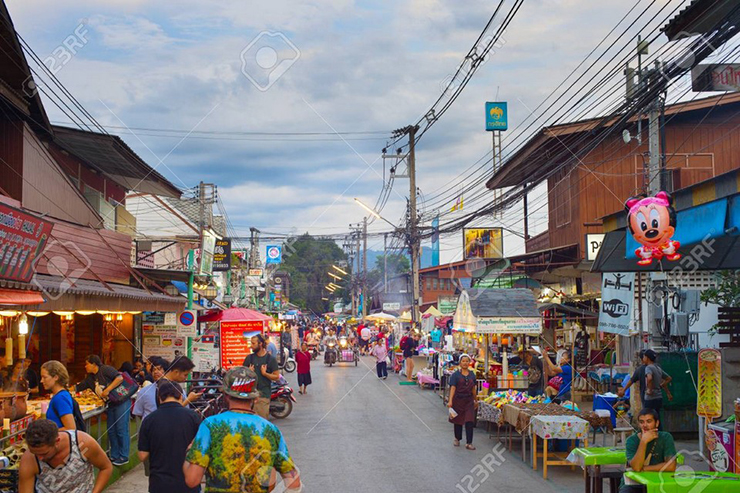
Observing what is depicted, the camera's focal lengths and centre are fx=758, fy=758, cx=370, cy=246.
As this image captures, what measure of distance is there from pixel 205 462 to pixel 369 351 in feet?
161

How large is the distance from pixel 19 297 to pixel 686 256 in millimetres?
10667

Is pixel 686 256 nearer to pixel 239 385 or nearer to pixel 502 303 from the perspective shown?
pixel 502 303

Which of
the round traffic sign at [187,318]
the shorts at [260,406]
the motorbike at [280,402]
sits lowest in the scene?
the motorbike at [280,402]

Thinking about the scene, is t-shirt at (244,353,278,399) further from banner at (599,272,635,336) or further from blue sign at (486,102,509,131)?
blue sign at (486,102,509,131)

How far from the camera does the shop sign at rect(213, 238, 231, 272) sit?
35844mm

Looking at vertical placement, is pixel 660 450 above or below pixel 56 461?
below

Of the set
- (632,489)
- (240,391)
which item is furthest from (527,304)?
(240,391)

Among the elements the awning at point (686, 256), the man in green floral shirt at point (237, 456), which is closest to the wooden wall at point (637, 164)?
the awning at point (686, 256)

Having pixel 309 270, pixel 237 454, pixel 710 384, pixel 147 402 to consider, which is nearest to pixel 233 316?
pixel 147 402

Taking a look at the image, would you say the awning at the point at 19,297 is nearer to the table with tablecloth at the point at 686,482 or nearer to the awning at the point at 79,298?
the awning at the point at 79,298

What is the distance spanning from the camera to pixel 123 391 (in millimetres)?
11680

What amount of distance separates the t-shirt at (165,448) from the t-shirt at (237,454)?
138 centimetres

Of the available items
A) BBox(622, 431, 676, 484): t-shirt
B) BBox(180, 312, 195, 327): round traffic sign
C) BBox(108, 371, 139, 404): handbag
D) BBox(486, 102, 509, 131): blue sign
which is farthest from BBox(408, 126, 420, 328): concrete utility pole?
BBox(622, 431, 676, 484): t-shirt

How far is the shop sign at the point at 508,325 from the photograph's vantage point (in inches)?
695
